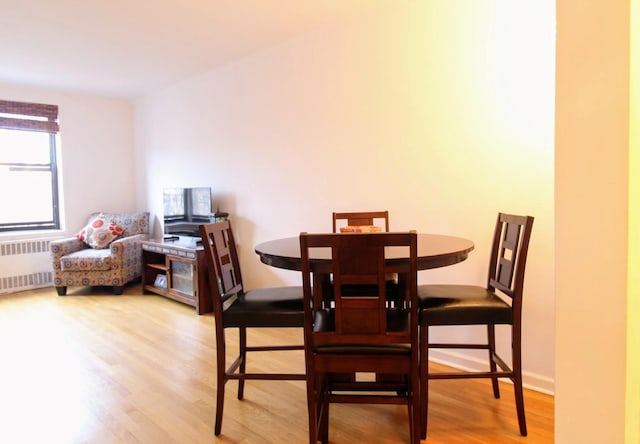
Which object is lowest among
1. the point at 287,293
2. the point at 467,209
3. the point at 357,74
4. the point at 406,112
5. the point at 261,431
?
the point at 261,431

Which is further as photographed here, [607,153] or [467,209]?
[467,209]

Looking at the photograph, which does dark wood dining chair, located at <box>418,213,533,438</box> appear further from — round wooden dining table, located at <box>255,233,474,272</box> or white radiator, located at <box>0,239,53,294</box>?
white radiator, located at <box>0,239,53,294</box>

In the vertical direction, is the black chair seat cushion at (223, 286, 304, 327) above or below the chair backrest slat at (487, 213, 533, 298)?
below

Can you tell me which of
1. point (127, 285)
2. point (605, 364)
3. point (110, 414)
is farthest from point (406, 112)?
point (127, 285)

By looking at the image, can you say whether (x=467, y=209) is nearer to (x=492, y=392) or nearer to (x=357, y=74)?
(x=492, y=392)

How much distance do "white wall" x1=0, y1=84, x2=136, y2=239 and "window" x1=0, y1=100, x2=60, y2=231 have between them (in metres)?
0.14

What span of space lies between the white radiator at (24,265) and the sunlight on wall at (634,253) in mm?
5624

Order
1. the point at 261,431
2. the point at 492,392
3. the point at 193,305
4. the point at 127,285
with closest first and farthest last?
the point at 261,431 < the point at 492,392 < the point at 193,305 < the point at 127,285

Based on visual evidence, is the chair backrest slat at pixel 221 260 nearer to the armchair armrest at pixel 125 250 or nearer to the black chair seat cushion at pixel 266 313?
the black chair seat cushion at pixel 266 313

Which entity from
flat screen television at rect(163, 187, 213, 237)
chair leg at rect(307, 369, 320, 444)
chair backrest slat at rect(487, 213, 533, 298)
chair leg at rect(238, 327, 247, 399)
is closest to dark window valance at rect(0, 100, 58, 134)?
flat screen television at rect(163, 187, 213, 237)

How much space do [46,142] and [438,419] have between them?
538 cm

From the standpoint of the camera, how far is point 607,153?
0.95 metres

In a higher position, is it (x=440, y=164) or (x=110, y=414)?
(x=440, y=164)

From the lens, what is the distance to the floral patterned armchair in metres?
4.51
